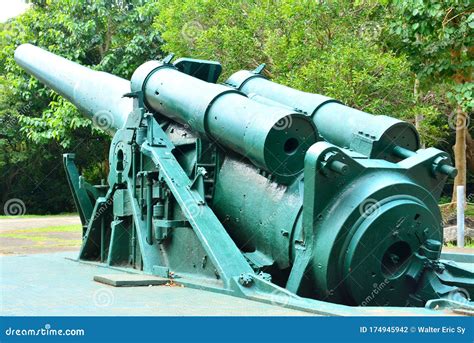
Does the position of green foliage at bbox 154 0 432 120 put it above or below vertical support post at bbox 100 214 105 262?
above

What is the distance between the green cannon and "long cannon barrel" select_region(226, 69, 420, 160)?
12mm

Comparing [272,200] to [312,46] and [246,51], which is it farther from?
[246,51]

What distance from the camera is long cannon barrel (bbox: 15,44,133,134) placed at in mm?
8336

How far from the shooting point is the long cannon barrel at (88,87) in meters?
8.34

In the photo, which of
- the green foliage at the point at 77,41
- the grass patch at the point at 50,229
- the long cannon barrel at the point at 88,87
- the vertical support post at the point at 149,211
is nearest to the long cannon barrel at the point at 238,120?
the vertical support post at the point at 149,211

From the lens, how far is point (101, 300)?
4691 millimetres

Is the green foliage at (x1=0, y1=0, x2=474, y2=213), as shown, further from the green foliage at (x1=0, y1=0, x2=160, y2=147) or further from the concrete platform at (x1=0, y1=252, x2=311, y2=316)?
the concrete platform at (x1=0, y1=252, x2=311, y2=316)

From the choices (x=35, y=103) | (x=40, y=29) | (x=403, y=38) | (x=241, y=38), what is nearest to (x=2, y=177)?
(x=35, y=103)

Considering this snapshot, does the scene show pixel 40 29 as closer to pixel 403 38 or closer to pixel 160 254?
pixel 403 38

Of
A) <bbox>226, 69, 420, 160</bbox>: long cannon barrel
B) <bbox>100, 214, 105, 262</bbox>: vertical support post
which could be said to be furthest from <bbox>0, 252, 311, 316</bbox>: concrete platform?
<bbox>226, 69, 420, 160</bbox>: long cannon barrel

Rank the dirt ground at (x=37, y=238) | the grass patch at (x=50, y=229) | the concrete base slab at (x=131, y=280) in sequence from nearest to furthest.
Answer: the concrete base slab at (x=131, y=280), the dirt ground at (x=37, y=238), the grass patch at (x=50, y=229)

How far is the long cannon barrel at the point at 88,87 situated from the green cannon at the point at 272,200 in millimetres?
289

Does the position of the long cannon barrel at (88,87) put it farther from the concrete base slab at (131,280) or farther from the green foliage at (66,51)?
the green foliage at (66,51)

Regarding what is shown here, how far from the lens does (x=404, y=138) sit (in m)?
6.28
